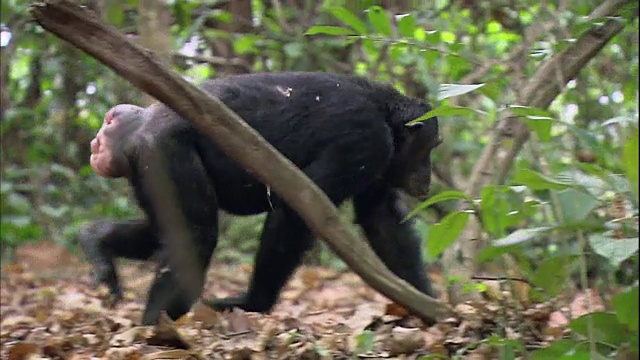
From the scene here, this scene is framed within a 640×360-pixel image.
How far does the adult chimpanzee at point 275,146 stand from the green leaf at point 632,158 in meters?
2.21

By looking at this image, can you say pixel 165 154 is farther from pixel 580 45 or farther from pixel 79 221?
pixel 79 221

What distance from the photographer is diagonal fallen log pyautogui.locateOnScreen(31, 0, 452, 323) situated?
7.52 feet

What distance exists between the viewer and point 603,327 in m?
1.98

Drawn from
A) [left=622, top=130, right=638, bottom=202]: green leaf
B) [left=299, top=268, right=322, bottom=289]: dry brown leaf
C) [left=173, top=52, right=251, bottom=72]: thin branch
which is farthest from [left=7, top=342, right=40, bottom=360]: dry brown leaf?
[left=173, top=52, right=251, bottom=72]: thin branch

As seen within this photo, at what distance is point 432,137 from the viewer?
4.45 meters

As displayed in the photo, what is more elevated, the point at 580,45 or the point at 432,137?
the point at 580,45

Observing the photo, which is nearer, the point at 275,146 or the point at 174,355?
the point at 174,355

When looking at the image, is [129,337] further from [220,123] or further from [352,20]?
[352,20]

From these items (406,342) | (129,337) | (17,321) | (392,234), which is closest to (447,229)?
(406,342)

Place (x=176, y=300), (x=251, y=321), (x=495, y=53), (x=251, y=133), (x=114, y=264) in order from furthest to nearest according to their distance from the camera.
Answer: (x=495, y=53), (x=114, y=264), (x=176, y=300), (x=251, y=321), (x=251, y=133)

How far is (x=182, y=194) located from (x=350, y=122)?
84 cm

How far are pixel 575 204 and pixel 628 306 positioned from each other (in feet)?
1.22

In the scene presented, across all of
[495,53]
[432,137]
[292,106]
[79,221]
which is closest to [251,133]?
[292,106]

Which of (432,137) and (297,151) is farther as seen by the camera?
(432,137)
